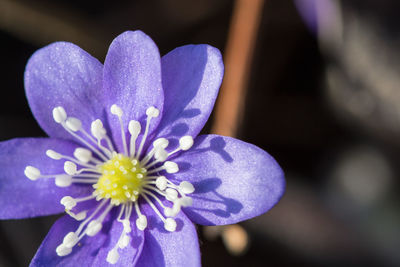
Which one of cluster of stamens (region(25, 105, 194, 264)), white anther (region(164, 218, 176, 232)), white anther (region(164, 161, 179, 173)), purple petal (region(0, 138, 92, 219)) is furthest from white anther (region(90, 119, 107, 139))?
white anther (region(164, 218, 176, 232))

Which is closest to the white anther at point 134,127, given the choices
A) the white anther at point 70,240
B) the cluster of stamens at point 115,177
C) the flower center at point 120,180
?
the cluster of stamens at point 115,177

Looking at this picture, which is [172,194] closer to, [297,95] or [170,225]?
[170,225]

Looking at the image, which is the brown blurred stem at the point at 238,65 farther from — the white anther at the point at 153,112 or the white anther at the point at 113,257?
the white anther at the point at 113,257

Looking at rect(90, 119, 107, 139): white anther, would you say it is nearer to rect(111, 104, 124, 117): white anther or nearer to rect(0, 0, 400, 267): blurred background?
rect(111, 104, 124, 117): white anther

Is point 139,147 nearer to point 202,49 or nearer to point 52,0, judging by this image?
point 202,49

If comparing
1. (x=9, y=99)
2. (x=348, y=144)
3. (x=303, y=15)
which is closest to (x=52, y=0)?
(x=9, y=99)

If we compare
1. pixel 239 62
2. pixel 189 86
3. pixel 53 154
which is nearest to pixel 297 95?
pixel 239 62
